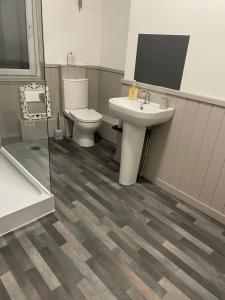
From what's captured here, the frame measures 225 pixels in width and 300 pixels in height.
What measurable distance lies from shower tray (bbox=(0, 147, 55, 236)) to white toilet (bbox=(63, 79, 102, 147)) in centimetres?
99

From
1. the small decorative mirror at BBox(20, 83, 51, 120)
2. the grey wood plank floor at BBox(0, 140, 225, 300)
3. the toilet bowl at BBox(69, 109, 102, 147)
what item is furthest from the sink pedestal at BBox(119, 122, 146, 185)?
the small decorative mirror at BBox(20, 83, 51, 120)

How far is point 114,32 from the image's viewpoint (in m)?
2.89

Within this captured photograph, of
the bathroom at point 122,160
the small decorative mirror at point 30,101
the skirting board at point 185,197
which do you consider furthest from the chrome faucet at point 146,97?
the small decorative mirror at point 30,101

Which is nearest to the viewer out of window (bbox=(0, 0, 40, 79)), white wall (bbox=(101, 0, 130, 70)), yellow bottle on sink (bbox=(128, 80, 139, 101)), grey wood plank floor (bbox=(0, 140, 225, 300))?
grey wood plank floor (bbox=(0, 140, 225, 300))

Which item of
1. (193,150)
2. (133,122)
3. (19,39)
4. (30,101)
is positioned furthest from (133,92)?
(19,39)

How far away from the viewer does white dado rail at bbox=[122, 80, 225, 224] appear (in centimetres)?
178

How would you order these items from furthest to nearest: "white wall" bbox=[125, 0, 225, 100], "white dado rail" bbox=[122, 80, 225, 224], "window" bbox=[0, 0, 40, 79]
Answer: "window" bbox=[0, 0, 40, 79]
"white dado rail" bbox=[122, 80, 225, 224]
"white wall" bbox=[125, 0, 225, 100]

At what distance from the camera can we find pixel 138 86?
220cm

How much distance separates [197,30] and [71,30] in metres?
1.87

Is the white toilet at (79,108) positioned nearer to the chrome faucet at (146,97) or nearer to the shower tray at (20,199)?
the chrome faucet at (146,97)

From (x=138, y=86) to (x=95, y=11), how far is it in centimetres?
156

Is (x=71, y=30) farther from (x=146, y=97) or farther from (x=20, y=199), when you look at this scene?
(x=20, y=199)

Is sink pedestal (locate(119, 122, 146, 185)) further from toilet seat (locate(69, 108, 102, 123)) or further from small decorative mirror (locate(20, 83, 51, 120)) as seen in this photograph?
small decorative mirror (locate(20, 83, 51, 120))

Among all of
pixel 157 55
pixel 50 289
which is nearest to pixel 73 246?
pixel 50 289
